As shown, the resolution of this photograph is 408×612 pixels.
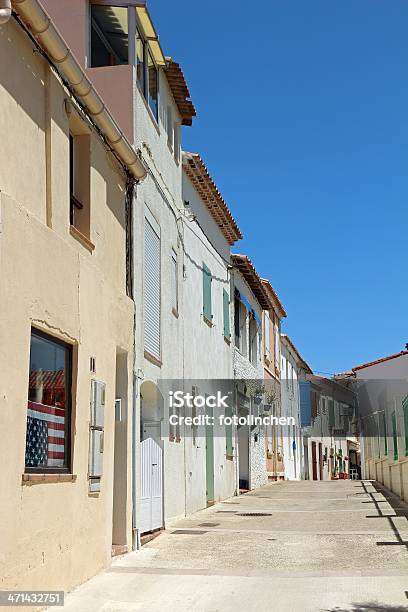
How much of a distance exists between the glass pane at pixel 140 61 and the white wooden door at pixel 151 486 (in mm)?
5913

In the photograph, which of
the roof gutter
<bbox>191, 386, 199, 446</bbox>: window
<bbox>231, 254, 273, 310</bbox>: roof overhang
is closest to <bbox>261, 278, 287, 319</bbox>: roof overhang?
<bbox>231, 254, 273, 310</bbox>: roof overhang

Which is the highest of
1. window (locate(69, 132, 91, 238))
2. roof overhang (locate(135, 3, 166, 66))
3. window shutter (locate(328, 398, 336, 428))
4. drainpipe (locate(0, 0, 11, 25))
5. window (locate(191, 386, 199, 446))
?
roof overhang (locate(135, 3, 166, 66))

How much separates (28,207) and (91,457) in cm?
297

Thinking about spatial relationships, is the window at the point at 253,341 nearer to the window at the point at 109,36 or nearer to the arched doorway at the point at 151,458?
the arched doorway at the point at 151,458

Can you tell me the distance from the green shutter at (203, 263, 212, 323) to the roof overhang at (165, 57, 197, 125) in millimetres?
3857

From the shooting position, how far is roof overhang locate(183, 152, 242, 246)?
1736 cm

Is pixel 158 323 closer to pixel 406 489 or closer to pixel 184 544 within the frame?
pixel 184 544

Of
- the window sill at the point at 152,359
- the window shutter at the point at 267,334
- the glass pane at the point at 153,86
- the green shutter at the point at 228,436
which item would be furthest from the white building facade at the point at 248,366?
the glass pane at the point at 153,86

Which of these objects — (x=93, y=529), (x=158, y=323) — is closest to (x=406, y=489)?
(x=158, y=323)

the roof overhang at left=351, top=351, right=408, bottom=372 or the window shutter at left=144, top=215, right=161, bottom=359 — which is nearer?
the window shutter at left=144, top=215, right=161, bottom=359

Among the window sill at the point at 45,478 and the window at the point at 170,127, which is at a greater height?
the window at the point at 170,127

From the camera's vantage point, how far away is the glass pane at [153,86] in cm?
1389

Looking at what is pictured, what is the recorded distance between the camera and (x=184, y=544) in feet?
37.7

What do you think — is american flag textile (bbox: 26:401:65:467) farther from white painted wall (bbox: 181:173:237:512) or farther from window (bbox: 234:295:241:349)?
window (bbox: 234:295:241:349)
